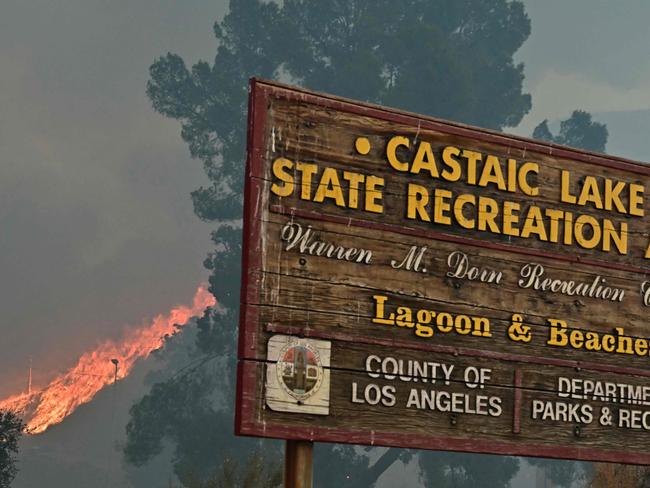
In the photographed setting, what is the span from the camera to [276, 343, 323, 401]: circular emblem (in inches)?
424

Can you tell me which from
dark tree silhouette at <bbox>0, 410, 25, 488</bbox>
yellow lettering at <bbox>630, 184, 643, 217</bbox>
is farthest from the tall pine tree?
yellow lettering at <bbox>630, 184, 643, 217</bbox>

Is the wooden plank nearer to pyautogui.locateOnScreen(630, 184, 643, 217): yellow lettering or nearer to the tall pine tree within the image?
pyautogui.locateOnScreen(630, 184, 643, 217): yellow lettering

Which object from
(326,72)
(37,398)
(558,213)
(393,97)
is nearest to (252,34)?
(326,72)

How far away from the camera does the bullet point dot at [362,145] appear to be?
37.7 ft

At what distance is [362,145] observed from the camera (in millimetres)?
11523

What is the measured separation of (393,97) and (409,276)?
8264 centimetres

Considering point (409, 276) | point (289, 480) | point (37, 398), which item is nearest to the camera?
point (289, 480)

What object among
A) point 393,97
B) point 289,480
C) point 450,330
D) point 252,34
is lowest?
point 289,480

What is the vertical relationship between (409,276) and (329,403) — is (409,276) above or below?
above

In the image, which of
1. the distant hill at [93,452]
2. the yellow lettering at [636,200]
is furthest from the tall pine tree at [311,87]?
the yellow lettering at [636,200]

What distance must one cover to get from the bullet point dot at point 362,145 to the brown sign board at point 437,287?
26 mm

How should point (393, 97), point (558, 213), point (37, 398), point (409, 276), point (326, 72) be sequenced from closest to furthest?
point (409, 276), point (558, 213), point (393, 97), point (326, 72), point (37, 398)

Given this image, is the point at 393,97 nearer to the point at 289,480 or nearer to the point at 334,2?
the point at 334,2

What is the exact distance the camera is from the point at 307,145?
11.2m
